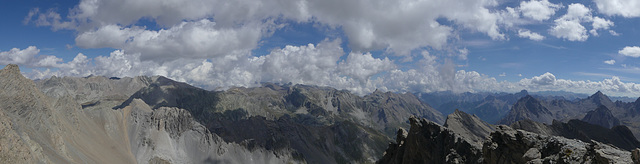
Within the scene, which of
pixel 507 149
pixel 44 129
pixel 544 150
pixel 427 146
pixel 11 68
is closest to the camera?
pixel 544 150

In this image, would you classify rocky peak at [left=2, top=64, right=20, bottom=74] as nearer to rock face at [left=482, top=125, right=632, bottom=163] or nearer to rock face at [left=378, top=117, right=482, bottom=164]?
rock face at [left=378, top=117, right=482, bottom=164]

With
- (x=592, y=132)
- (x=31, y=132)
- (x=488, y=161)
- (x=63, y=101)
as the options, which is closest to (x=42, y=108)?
(x=31, y=132)

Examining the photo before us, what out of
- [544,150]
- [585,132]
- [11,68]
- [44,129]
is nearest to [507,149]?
[544,150]

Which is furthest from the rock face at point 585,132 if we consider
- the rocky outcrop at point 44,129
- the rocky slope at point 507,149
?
the rocky outcrop at point 44,129

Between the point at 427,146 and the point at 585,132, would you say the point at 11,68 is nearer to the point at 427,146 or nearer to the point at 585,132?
the point at 427,146

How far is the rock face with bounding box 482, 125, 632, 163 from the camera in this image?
18.0 m

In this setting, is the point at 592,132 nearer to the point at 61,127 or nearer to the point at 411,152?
the point at 411,152

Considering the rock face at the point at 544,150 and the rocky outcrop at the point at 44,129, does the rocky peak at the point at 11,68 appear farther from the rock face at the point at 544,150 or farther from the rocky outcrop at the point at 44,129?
the rock face at the point at 544,150

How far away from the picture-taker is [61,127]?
15400 cm

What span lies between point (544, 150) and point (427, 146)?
51835 mm

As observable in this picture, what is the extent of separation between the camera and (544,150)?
25.1m

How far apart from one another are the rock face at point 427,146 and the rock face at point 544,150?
31658mm

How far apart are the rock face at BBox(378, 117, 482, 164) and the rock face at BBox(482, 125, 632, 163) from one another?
3166cm

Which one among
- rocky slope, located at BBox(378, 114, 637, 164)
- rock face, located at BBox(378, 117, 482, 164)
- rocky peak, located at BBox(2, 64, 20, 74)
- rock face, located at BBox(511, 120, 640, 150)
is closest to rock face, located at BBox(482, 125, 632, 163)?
rocky slope, located at BBox(378, 114, 637, 164)
